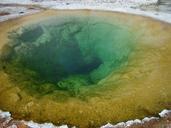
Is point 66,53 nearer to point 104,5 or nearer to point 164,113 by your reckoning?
point 104,5

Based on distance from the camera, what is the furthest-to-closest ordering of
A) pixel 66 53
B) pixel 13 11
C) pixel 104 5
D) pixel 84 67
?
pixel 104 5, pixel 13 11, pixel 66 53, pixel 84 67

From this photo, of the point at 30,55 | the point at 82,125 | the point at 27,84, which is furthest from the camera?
the point at 30,55

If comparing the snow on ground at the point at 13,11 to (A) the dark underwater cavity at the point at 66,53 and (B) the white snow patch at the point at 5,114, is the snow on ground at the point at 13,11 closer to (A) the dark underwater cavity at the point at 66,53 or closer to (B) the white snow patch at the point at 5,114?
(A) the dark underwater cavity at the point at 66,53

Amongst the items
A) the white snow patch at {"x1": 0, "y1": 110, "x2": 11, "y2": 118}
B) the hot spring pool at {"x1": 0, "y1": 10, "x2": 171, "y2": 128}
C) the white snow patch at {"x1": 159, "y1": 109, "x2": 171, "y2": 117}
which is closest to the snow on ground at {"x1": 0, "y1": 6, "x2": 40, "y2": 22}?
the hot spring pool at {"x1": 0, "y1": 10, "x2": 171, "y2": 128}

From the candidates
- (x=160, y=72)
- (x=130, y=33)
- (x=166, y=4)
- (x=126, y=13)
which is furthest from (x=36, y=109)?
(x=166, y=4)

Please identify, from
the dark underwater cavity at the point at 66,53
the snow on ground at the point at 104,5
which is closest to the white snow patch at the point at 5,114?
the dark underwater cavity at the point at 66,53

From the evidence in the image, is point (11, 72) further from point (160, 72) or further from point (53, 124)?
point (160, 72)

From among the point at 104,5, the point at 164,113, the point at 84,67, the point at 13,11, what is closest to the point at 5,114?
the point at 84,67
